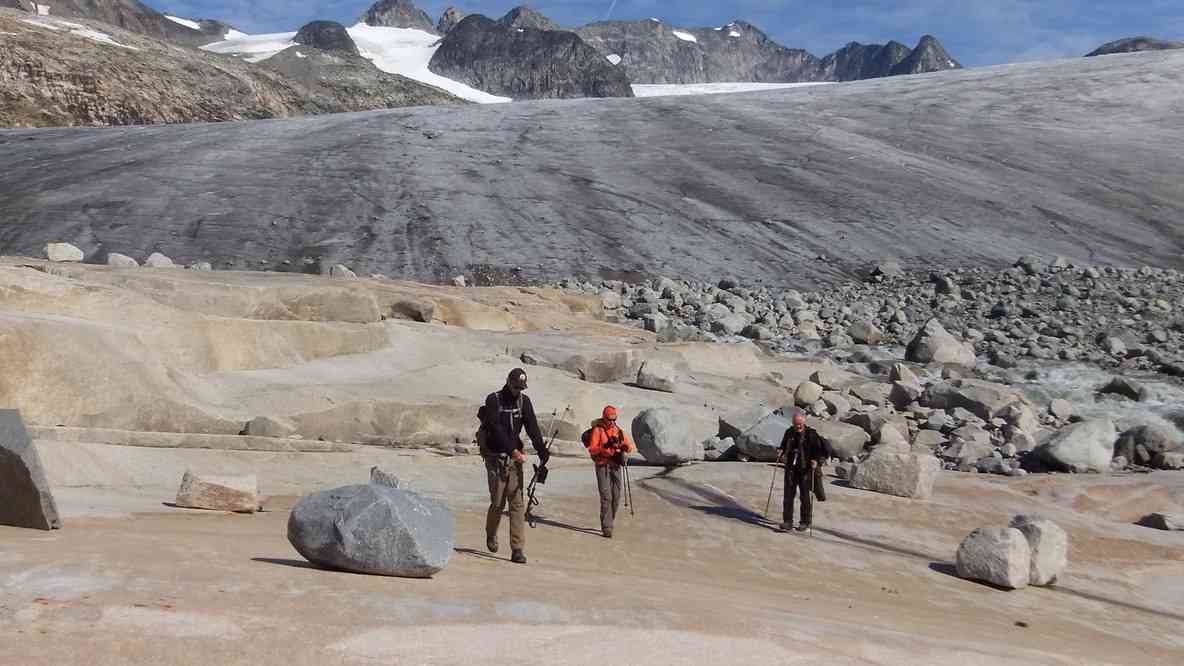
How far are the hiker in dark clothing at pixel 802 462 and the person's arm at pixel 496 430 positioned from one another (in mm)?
3849

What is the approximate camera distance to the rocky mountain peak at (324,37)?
427ft

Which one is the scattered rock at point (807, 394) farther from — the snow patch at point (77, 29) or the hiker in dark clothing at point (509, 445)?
the snow patch at point (77, 29)

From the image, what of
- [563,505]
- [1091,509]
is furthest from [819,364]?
[563,505]

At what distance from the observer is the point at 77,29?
67125 millimetres

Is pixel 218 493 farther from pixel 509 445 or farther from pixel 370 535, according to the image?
pixel 370 535

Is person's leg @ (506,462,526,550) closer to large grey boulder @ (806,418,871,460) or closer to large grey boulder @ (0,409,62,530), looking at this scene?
large grey boulder @ (0,409,62,530)

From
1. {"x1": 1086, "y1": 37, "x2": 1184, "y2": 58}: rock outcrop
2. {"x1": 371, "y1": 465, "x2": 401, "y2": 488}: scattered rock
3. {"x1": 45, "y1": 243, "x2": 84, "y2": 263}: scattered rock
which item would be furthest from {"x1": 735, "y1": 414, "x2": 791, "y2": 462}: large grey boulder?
{"x1": 1086, "y1": 37, "x2": 1184, "y2": 58}: rock outcrop

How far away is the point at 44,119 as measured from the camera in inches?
2216

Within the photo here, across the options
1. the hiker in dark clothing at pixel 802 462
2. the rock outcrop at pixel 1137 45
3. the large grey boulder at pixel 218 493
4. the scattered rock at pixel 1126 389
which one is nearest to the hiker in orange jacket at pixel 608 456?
the hiker in dark clothing at pixel 802 462

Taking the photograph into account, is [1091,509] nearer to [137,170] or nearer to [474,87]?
[137,170]

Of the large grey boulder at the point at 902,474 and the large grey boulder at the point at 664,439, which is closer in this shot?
the large grey boulder at the point at 902,474

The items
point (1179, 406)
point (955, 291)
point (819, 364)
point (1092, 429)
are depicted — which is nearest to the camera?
point (1092, 429)

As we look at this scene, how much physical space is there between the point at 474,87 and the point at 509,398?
124 metres

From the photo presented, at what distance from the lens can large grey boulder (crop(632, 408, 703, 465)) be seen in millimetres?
12992
